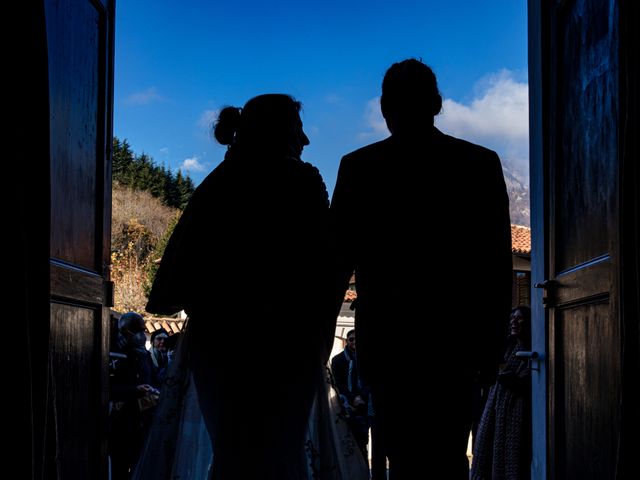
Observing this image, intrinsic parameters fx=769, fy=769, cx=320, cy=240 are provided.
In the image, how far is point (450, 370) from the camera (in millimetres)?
2514

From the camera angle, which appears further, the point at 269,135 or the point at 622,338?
the point at 269,135

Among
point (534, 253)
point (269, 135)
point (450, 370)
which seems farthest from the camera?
point (534, 253)

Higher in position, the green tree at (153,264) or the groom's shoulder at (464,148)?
the green tree at (153,264)

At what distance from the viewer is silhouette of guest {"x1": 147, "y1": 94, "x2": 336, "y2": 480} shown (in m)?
2.91

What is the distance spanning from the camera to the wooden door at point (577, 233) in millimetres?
2744

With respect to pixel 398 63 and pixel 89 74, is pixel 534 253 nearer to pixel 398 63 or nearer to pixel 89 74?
pixel 398 63

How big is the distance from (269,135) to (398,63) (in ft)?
2.05

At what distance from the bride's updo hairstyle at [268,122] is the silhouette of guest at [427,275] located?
1.67 feet

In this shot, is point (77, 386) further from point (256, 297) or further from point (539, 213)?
point (539, 213)

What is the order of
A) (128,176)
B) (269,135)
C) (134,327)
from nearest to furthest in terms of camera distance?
(269,135) → (134,327) → (128,176)

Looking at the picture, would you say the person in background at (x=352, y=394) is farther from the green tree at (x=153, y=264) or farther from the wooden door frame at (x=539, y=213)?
the green tree at (x=153, y=264)

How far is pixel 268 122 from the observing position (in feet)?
10.2

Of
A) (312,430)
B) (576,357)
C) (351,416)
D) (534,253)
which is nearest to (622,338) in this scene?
(576,357)

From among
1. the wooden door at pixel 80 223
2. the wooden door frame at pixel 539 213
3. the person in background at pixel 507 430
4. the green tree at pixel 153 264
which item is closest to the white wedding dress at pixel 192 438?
the wooden door at pixel 80 223
